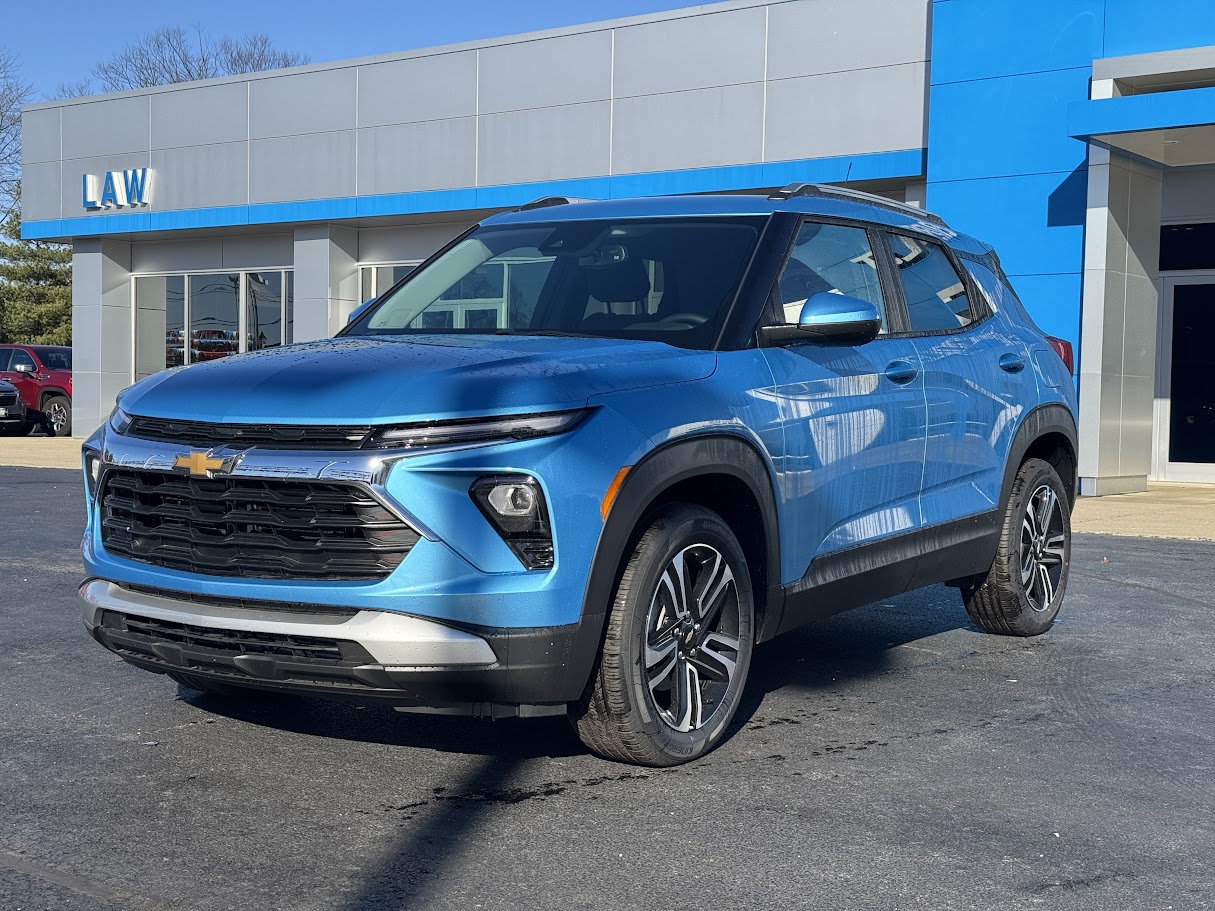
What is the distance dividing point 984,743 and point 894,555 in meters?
0.91

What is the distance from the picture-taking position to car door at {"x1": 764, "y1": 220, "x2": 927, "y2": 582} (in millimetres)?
4953

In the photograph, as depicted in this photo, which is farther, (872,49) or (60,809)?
(872,49)

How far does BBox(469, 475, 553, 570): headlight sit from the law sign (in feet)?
81.3

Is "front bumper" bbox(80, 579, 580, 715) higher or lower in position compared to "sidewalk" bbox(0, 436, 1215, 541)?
higher

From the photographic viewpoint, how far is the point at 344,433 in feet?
13.0

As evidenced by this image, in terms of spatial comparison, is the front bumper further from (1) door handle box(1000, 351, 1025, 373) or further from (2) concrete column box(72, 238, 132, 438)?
(2) concrete column box(72, 238, 132, 438)

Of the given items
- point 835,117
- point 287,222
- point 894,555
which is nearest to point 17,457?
point 287,222

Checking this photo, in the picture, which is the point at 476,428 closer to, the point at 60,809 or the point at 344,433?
the point at 344,433

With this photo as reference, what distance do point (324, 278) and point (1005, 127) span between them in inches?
485

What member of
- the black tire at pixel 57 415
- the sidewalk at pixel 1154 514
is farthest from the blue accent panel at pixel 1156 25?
the black tire at pixel 57 415

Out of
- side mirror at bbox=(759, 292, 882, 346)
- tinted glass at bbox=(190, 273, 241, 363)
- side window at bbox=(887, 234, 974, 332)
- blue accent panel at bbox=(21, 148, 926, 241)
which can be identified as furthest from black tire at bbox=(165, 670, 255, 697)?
tinted glass at bbox=(190, 273, 241, 363)

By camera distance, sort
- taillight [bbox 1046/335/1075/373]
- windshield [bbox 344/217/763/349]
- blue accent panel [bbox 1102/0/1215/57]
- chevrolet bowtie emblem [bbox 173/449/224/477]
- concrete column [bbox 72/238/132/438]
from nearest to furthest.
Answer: chevrolet bowtie emblem [bbox 173/449/224/477] → windshield [bbox 344/217/763/349] → taillight [bbox 1046/335/1075/373] → blue accent panel [bbox 1102/0/1215/57] → concrete column [bbox 72/238/132/438]

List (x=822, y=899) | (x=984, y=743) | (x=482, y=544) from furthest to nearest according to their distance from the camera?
1. (x=984, y=743)
2. (x=482, y=544)
3. (x=822, y=899)

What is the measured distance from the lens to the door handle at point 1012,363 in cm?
654
